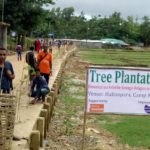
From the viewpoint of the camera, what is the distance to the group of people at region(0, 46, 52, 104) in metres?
10.3

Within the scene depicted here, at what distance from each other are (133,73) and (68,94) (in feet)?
38.0

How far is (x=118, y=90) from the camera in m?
8.36

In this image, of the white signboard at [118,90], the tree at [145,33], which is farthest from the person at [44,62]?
the tree at [145,33]

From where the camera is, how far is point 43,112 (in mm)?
9914

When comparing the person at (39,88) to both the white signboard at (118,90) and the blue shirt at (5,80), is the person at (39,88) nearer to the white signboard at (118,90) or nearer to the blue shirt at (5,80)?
the blue shirt at (5,80)

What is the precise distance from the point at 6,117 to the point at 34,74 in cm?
668

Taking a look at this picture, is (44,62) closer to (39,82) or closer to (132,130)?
(39,82)

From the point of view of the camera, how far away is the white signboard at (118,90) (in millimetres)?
8250

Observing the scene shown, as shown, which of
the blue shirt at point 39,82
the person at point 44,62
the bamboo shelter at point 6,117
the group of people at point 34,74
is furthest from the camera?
the person at point 44,62

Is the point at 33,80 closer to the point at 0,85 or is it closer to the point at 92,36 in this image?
the point at 0,85

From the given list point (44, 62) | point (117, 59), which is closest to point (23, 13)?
point (117, 59)

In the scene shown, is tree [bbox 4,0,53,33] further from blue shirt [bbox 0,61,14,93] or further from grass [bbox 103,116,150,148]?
blue shirt [bbox 0,61,14,93]

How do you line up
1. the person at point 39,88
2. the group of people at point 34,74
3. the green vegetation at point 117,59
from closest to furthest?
the group of people at point 34,74, the person at point 39,88, the green vegetation at point 117,59

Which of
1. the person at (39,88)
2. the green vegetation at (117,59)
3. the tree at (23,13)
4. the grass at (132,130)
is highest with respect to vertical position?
the tree at (23,13)
